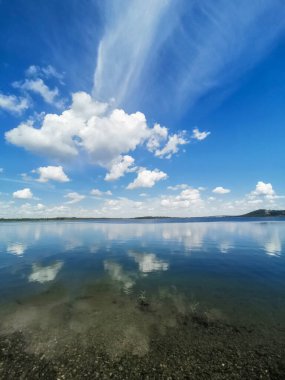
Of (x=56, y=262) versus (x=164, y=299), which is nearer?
(x=164, y=299)

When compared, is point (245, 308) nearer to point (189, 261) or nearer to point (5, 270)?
point (189, 261)

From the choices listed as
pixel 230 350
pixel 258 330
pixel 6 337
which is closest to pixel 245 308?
pixel 258 330

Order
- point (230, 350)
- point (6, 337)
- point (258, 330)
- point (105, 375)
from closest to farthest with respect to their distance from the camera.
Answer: point (105, 375)
point (230, 350)
point (6, 337)
point (258, 330)

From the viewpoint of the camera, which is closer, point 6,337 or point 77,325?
point 6,337

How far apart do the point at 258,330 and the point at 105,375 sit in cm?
825

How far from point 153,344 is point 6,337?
291 inches

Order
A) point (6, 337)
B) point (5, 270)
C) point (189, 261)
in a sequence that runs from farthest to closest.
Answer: point (189, 261)
point (5, 270)
point (6, 337)

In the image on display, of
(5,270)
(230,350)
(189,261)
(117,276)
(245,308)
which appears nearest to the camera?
(230,350)

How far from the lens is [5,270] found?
22797 millimetres

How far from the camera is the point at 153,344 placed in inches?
363

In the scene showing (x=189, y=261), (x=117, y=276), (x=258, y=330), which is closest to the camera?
(x=258, y=330)

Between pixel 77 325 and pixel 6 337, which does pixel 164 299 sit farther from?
pixel 6 337

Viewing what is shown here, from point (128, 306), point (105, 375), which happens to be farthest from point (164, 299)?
point (105, 375)

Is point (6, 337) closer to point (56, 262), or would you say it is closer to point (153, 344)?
point (153, 344)
